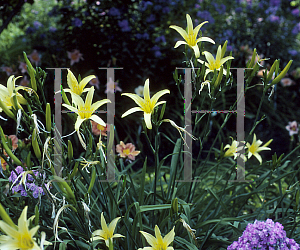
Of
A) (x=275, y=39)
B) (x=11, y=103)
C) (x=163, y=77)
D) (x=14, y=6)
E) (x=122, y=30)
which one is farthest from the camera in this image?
(x=275, y=39)

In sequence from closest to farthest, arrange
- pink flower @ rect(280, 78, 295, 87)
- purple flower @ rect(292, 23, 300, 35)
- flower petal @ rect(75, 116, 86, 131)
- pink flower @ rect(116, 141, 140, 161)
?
flower petal @ rect(75, 116, 86, 131) < pink flower @ rect(116, 141, 140, 161) < pink flower @ rect(280, 78, 295, 87) < purple flower @ rect(292, 23, 300, 35)

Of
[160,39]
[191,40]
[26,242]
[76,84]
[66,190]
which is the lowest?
[26,242]

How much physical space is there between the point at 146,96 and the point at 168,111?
7.55ft

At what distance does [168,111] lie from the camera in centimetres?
349

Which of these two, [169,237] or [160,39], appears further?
[160,39]

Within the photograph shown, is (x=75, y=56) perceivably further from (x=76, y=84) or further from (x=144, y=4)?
(x=76, y=84)

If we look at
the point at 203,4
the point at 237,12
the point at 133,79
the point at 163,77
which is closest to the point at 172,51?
the point at 163,77

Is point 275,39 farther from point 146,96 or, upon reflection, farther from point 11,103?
point 11,103

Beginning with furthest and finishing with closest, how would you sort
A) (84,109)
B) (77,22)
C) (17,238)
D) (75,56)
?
(77,22), (75,56), (84,109), (17,238)

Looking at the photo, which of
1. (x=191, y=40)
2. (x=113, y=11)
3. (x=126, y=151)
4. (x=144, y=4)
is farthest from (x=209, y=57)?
(x=144, y=4)

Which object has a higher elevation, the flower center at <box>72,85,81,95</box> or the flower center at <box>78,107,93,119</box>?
the flower center at <box>72,85,81,95</box>

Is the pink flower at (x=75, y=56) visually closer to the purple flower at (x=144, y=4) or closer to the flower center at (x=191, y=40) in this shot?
the purple flower at (x=144, y=4)

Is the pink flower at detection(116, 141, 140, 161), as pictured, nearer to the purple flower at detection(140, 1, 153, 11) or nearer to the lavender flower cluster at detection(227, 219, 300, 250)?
the lavender flower cluster at detection(227, 219, 300, 250)

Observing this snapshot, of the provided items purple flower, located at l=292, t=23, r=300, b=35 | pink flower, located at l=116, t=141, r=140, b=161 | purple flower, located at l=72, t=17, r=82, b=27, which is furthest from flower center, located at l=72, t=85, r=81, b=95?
purple flower, located at l=292, t=23, r=300, b=35
